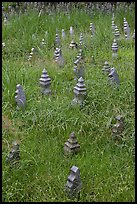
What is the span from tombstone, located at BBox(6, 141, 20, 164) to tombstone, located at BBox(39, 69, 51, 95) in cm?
112

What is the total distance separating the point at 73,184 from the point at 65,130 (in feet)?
2.58

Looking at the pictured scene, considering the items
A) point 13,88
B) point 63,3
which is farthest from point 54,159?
point 63,3

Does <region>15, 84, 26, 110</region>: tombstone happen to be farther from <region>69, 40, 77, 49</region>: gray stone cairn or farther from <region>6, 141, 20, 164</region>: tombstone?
<region>69, 40, 77, 49</region>: gray stone cairn

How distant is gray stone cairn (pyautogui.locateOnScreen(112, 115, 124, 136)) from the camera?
9.18 ft

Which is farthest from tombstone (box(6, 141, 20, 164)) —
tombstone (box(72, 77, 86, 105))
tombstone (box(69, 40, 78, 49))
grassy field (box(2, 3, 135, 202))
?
tombstone (box(69, 40, 78, 49))

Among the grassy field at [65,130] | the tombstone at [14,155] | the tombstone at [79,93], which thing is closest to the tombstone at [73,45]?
the grassy field at [65,130]

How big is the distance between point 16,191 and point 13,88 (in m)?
1.45

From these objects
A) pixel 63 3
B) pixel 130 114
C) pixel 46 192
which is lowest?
pixel 46 192

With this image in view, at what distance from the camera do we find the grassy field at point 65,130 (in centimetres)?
240

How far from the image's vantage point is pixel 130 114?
125 inches

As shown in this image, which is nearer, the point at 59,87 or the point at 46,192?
the point at 46,192

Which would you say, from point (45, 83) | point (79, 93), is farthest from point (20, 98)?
point (79, 93)

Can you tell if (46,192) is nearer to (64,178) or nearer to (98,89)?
(64,178)

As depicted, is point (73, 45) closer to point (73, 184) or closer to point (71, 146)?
point (71, 146)
